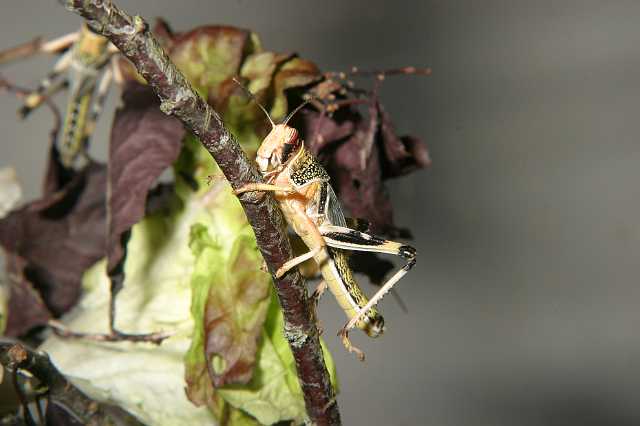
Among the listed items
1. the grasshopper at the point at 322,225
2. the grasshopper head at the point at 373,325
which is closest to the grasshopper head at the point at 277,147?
the grasshopper at the point at 322,225

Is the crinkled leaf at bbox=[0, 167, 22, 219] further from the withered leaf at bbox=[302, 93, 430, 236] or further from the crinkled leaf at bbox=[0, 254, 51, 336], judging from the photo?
the withered leaf at bbox=[302, 93, 430, 236]

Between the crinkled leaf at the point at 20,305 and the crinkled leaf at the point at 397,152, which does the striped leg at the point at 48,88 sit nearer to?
the crinkled leaf at the point at 20,305

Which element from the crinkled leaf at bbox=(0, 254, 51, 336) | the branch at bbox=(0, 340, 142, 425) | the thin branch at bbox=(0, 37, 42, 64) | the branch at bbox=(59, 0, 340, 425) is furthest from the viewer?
the thin branch at bbox=(0, 37, 42, 64)

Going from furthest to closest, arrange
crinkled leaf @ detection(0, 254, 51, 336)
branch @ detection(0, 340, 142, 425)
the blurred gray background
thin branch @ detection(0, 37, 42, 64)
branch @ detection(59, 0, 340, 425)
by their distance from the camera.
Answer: the blurred gray background, thin branch @ detection(0, 37, 42, 64), crinkled leaf @ detection(0, 254, 51, 336), branch @ detection(0, 340, 142, 425), branch @ detection(59, 0, 340, 425)

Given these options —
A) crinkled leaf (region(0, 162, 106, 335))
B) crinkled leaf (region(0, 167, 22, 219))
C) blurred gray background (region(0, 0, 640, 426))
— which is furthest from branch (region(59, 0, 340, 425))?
blurred gray background (region(0, 0, 640, 426))

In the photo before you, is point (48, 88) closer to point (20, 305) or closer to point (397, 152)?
point (20, 305)

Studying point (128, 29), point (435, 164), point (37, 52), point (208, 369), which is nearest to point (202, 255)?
point (208, 369)

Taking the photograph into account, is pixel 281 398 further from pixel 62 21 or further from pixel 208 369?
pixel 62 21
